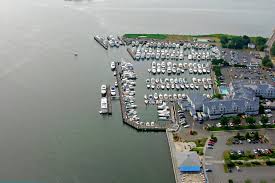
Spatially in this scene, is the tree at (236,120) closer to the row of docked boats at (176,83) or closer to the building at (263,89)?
the building at (263,89)

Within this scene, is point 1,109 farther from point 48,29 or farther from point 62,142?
point 48,29

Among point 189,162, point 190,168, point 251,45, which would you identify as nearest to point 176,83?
point 189,162

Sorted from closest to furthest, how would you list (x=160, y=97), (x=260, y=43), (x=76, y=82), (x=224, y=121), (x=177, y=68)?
(x=224, y=121)
(x=160, y=97)
(x=76, y=82)
(x=177, y=68)
(x=260, y=43)

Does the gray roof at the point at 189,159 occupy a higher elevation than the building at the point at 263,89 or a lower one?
lower

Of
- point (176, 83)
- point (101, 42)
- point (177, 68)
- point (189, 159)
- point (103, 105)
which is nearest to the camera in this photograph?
point (189, 159)

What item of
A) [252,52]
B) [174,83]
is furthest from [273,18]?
[174,83]

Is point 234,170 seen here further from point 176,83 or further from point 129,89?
point 129,89

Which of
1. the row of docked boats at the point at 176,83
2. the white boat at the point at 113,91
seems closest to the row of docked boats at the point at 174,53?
the row of docked boats at the point at 176,83
